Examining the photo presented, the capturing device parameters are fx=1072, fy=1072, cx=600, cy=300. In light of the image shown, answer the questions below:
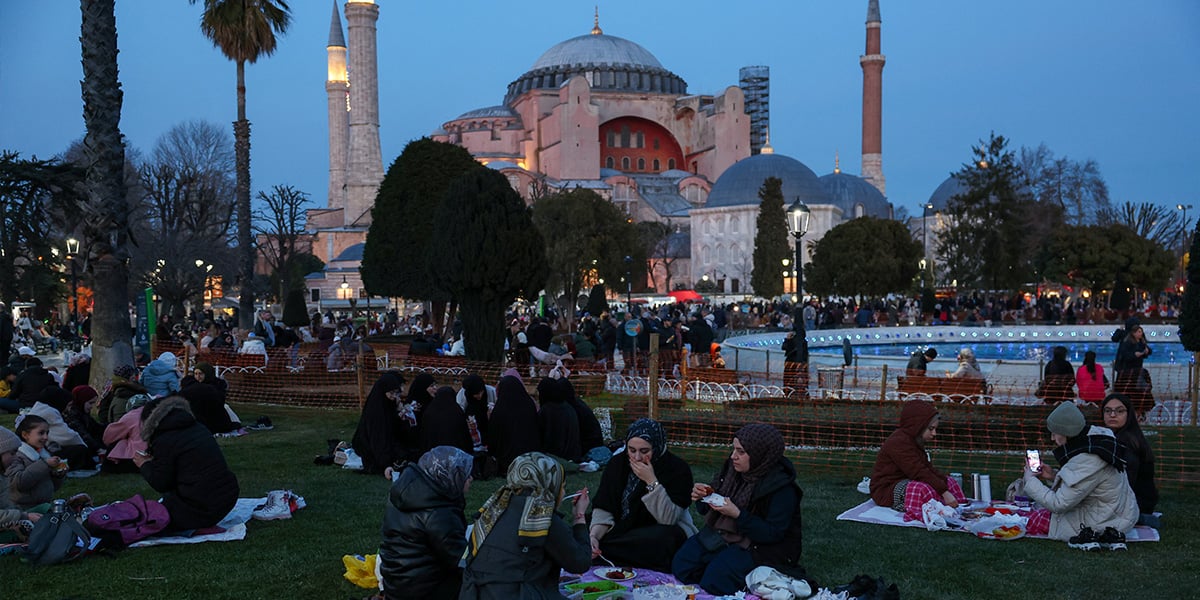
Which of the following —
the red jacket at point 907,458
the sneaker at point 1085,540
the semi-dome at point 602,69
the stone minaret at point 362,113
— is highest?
the semi-dome at point 602,69

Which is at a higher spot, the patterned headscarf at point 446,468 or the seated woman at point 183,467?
the patterned headscarf at point 446,468

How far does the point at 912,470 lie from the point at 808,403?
4633mm

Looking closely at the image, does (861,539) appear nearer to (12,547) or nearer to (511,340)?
(12,547)

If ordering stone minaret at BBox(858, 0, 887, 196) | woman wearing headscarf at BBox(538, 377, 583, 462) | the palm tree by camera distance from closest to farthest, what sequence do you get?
1. woman wearing headscarf at BBox(538, 377, 583, 462)
2. the palm tree
3. stone minaret at BBox(858, 0, 887, 196)

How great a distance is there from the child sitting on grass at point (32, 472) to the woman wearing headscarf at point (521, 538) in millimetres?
3445

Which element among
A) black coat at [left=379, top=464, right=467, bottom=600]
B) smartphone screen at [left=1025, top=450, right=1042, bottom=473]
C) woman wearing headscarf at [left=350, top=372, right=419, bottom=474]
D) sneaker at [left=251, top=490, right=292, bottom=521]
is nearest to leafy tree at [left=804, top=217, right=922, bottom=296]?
woman wearing headscarf at [left=350, top=372, right=419, bottom=474]

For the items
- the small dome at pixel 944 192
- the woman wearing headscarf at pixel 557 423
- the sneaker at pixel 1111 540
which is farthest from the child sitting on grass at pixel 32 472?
the small dome at pixel 944 192

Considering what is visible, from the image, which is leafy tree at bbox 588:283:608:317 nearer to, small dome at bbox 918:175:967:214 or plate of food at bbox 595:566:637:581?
plate of food at bbox 595:566:637:581

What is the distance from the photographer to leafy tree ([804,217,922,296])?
3909 centimetres

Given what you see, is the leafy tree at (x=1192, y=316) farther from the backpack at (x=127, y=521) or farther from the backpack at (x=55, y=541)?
the backpack at (x=55, y=541)

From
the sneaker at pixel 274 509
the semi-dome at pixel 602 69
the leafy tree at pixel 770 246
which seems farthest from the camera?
the semi-dome at pixel 602 69

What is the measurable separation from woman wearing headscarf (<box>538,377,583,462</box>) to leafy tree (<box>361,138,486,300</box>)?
1402 centimetres

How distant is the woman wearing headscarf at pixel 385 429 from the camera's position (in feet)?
25.3

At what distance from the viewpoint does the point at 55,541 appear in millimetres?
5391
